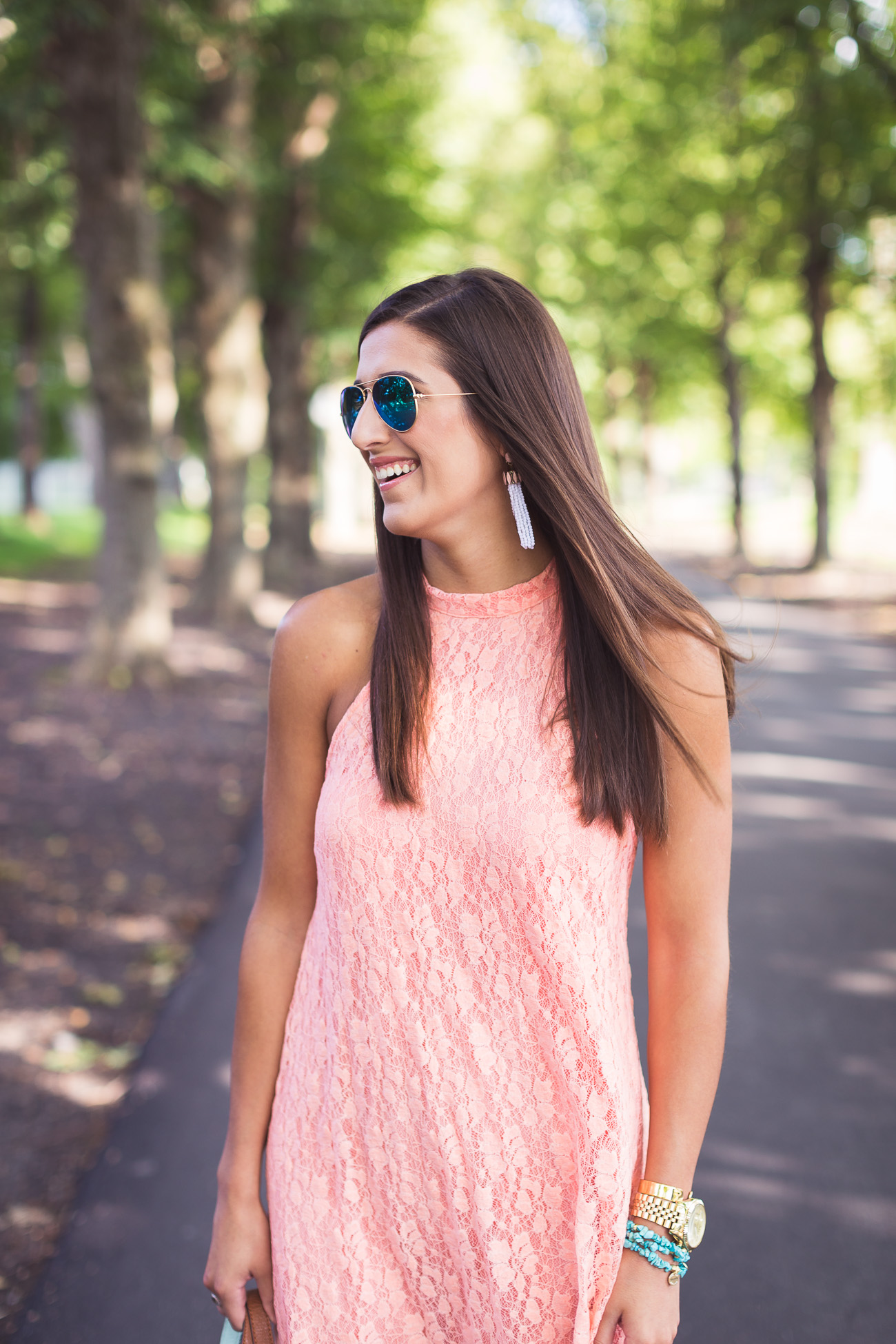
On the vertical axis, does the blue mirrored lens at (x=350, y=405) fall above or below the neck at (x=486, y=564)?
above

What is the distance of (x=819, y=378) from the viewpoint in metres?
23.1

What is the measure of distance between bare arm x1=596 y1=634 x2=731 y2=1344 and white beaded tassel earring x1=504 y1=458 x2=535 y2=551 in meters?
0.26

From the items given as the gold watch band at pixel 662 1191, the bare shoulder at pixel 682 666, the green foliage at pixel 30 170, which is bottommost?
the gold watch band at pixel 662 1191

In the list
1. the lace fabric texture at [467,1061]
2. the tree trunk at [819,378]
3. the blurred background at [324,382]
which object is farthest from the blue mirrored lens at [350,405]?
the tree trunk at [819,378]

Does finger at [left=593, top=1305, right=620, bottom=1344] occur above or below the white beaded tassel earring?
below

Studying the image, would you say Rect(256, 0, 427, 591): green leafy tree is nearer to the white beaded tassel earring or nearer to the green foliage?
the green foliage

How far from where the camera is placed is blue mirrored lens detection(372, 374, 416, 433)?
1804 millimetres

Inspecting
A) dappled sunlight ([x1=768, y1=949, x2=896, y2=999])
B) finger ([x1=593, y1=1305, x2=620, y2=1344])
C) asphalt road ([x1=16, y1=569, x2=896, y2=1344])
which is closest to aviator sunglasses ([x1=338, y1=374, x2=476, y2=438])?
asphalt road ([x1=16, y1=569, x2=896, y2=1344])

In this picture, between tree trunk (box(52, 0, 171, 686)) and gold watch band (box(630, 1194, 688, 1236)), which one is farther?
tree trunk (box(52, 0, 171, 686))

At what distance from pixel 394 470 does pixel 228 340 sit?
47.9ft

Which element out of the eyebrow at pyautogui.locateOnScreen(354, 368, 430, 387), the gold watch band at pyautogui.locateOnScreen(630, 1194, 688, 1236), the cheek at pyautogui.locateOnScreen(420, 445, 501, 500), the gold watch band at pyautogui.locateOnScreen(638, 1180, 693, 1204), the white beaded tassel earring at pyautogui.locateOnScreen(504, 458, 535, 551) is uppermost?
the eyebrow at pyautogui.locateOnScreen(354, 368, 430, 387)

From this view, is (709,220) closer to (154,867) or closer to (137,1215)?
(154,867)

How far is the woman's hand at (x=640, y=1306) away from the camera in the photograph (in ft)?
5.54

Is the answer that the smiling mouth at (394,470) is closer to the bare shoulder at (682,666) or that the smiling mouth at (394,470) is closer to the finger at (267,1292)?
the bare shoulder at (682,666)
